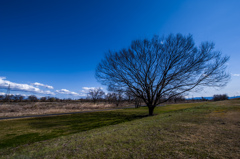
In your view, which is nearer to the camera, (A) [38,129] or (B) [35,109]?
(A) [38,129]

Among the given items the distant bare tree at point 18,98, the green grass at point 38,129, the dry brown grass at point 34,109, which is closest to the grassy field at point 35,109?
the dry brown grass at point 34,109

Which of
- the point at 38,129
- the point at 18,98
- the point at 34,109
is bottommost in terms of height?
the point at 34,109

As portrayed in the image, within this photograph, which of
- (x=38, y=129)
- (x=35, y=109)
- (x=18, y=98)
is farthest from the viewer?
(x=18, y=98)

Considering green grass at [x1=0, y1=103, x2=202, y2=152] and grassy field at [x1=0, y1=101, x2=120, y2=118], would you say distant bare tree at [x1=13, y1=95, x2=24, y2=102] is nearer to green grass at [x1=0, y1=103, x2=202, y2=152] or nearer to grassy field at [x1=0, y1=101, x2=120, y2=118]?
grassy field at [x1=0, y1=101, x2=120, y2=118]

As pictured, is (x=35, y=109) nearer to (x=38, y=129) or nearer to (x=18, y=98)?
(x=38, y=129)

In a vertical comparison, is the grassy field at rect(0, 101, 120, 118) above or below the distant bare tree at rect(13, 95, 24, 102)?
below

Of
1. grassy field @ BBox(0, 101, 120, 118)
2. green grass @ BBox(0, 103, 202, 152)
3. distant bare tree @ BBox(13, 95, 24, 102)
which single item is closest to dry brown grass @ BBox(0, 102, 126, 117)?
grassy field @ BBox(0, 101, 120, 118)

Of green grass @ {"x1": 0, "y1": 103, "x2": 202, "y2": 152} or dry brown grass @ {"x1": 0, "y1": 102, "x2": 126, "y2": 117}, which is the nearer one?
green grass @ {"x1": 0, "y1": 103, "x2": 202, "y2": 152}

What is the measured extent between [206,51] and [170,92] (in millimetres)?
6233

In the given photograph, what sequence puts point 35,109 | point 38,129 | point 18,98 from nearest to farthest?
point 38,129
point 35,109
point 18,98

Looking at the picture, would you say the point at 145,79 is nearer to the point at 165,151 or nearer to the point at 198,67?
the point at 198,67

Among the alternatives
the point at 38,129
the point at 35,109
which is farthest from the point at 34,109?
the point at 38,129

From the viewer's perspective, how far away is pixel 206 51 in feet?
42.4

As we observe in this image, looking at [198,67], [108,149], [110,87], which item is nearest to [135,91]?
[110,87]
